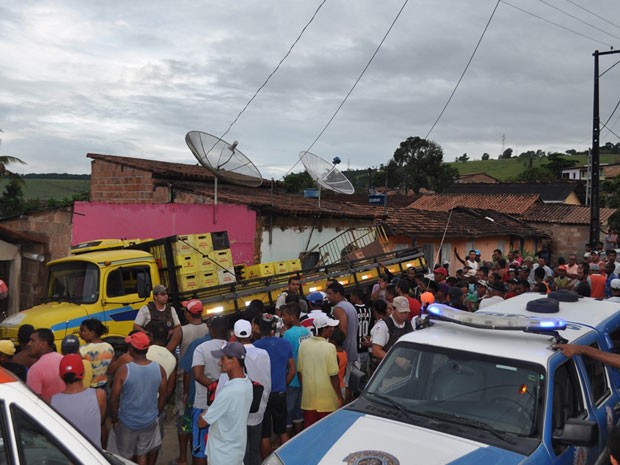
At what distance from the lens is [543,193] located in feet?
176

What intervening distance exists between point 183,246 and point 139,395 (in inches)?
232

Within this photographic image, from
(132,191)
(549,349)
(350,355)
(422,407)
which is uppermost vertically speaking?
(132,191)

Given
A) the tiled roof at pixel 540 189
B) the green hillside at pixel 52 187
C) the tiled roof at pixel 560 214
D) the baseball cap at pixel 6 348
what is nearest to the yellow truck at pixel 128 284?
the baseball cap at pixel 6 348

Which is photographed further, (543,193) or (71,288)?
(543,193)

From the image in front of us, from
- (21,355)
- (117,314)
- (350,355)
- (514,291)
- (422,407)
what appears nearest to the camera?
(422,407)

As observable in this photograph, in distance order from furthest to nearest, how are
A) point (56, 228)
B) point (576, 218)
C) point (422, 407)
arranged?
1. point (576, 218)
2. point (56, 228)
3. point (422, 407)

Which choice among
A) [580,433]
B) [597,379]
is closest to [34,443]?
[580,433]

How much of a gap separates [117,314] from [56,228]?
6248 millimetres

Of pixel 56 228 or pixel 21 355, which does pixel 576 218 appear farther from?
pixel 21 355

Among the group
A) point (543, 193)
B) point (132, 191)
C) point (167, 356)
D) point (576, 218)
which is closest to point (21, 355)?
point (167, 356)

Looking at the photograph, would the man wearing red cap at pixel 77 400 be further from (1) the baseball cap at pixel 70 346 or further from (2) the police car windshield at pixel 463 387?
(2) the police car windshield at pixel 463 387

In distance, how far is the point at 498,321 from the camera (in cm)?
498

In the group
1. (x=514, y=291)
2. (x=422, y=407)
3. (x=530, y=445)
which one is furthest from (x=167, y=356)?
(x=514, y=291)

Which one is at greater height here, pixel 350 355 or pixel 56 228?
pixel 56 228
